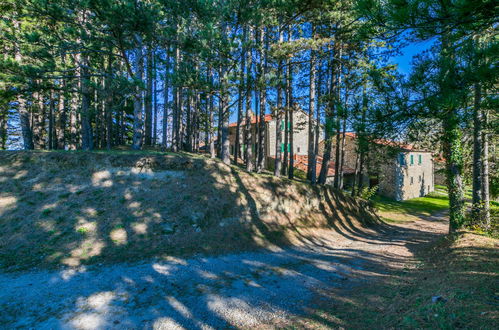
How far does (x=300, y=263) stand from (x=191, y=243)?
3479 millimetres

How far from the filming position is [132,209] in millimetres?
8156

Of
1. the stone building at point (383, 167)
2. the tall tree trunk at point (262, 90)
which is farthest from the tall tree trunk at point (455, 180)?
the stone building at point (383, 167)

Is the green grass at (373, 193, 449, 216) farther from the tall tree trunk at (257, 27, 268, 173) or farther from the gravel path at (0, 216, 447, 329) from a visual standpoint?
the gravel path at (0, 216, 447, 329)

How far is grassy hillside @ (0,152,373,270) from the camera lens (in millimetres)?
6512

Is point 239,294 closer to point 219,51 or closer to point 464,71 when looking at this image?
point 464,71

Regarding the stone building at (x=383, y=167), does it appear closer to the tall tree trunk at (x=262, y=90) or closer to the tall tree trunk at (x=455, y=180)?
the tall tree trunk at (x=262, y=90)

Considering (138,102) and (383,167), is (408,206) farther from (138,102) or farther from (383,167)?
(138,102)

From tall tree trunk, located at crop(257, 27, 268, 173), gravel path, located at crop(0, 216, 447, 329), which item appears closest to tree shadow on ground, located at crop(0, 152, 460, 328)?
gravel path, located at crop(0, 216, 447, 329)

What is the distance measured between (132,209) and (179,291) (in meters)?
4.26

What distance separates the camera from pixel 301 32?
49.6 ft

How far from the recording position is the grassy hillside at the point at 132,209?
651cm

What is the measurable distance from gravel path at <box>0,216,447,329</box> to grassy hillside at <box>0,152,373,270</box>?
31.2 inches

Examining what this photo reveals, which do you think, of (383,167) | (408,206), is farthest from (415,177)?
(408,206)

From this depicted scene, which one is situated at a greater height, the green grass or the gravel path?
the gravel path
